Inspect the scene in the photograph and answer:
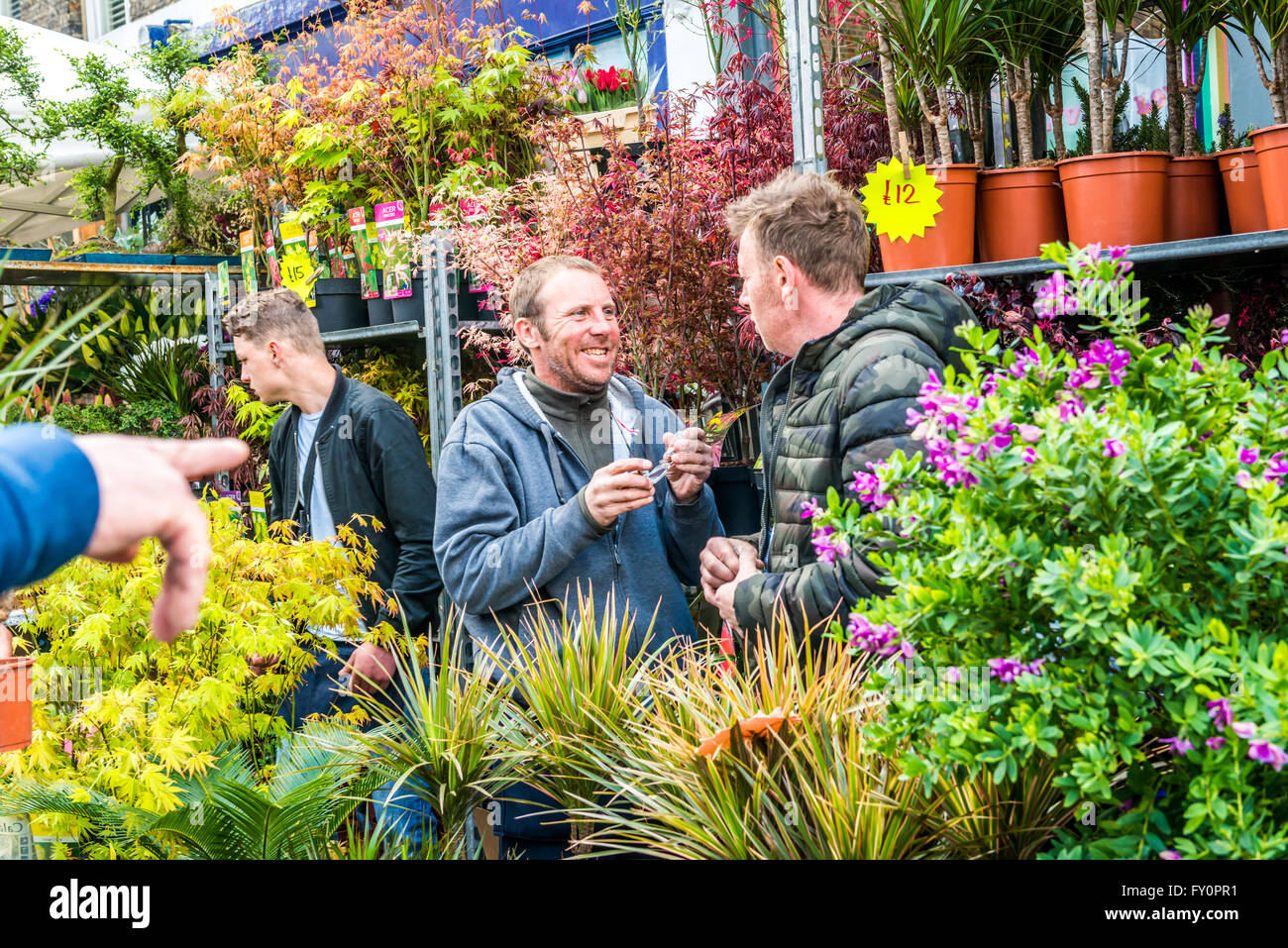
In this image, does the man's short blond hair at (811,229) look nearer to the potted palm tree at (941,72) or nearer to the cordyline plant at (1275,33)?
the potted palm tree at (941,72)

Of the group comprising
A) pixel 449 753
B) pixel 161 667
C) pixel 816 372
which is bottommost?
pixel 449 753

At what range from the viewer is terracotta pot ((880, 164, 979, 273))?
2.64 meters

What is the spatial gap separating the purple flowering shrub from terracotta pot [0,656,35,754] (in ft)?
3.88

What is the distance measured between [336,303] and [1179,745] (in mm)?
3796

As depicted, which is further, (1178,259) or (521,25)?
(521,25)

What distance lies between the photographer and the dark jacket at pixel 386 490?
10.0 ft

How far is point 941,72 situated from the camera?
2.63 meters

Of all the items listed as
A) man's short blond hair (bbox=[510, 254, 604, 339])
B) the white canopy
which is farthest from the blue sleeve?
the white canopy

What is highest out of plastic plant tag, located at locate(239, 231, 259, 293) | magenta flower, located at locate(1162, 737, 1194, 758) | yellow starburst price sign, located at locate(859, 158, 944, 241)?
plastic plant tag, located at locate(239, 231, 259, 293)

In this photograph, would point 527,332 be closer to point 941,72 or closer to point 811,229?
point 811,229

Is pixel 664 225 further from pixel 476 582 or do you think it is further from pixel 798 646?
pixel 798 646

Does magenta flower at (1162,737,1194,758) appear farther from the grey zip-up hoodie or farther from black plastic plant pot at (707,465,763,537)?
black plastic plant pot at (707,465,763,537)

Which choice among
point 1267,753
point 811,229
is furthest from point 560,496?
point 1267,753
